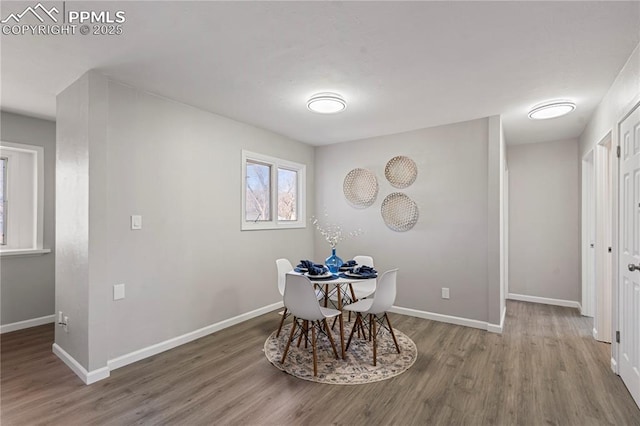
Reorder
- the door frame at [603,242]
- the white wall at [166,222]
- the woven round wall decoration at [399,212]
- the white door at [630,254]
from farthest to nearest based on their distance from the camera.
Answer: the woven round wall decoration at [399,212]
the door frame at [603,242]
the white wall at [166,222]
the white door at [630,254]

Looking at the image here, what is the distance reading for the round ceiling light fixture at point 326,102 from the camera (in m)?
2.96

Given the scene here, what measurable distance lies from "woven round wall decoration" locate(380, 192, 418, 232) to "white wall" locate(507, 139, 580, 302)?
→ 2.11 metres

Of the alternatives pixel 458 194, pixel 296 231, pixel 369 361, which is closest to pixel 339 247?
pixel 296 231

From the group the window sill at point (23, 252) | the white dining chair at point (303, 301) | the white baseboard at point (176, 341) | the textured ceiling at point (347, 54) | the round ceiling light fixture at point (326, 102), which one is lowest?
the white baseboard at point (176, 341)

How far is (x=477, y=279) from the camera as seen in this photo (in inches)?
147

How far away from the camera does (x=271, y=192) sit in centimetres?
449

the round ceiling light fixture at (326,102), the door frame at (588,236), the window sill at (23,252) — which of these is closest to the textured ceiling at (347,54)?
the round ceiling light fixture at (326,102)

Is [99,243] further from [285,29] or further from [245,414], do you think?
[285,29]

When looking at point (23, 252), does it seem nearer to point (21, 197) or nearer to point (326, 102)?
point (21, 197)

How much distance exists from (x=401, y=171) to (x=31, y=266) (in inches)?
190

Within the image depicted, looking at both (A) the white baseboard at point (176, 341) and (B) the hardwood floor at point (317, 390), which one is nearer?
(B) the hardwood floor at point (317, 390)

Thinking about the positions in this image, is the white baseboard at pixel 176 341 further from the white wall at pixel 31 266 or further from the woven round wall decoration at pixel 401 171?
the woven round wall decoration at pixel 401 171

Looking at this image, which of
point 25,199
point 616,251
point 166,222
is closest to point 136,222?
point 166,222

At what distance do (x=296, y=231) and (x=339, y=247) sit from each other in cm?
73
